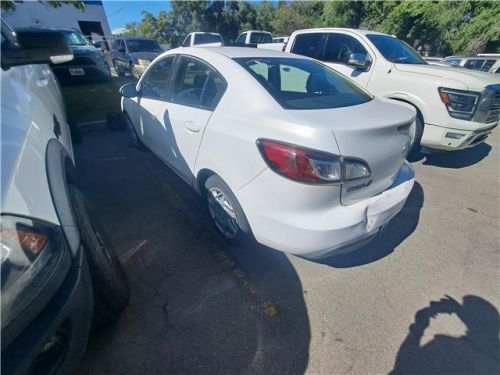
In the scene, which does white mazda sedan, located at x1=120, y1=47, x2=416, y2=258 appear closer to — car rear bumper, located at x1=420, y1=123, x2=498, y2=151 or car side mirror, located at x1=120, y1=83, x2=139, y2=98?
car side mirror, located at x1=120, y1=83, x2=139, y2=98

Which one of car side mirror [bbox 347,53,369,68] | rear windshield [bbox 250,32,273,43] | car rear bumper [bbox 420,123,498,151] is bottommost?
car rear bumper [bbox 420,123,498,151]

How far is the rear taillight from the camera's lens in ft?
5.08

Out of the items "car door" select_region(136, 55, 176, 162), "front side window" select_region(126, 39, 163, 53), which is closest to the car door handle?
"car door" select_region(136, 55, 176, 162)

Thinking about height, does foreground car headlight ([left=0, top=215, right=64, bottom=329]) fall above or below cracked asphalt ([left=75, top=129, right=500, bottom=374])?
above

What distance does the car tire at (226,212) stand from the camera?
2.06 metres

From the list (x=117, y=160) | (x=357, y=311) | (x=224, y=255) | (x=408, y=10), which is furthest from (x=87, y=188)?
(x=408, y=10)

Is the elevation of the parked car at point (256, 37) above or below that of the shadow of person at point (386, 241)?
above

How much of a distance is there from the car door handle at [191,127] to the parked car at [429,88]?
3392 millimetres

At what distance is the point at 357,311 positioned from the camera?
195 centimetres

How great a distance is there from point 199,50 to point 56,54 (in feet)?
3.91

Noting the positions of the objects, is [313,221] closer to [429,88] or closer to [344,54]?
[429,88]

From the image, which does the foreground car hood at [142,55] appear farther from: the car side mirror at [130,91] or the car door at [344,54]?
the car side mirror at [130,91]

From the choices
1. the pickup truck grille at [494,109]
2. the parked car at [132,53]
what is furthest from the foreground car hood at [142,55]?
the pickup truck grille at [494,109]

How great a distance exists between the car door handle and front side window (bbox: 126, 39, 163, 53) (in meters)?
11.6
